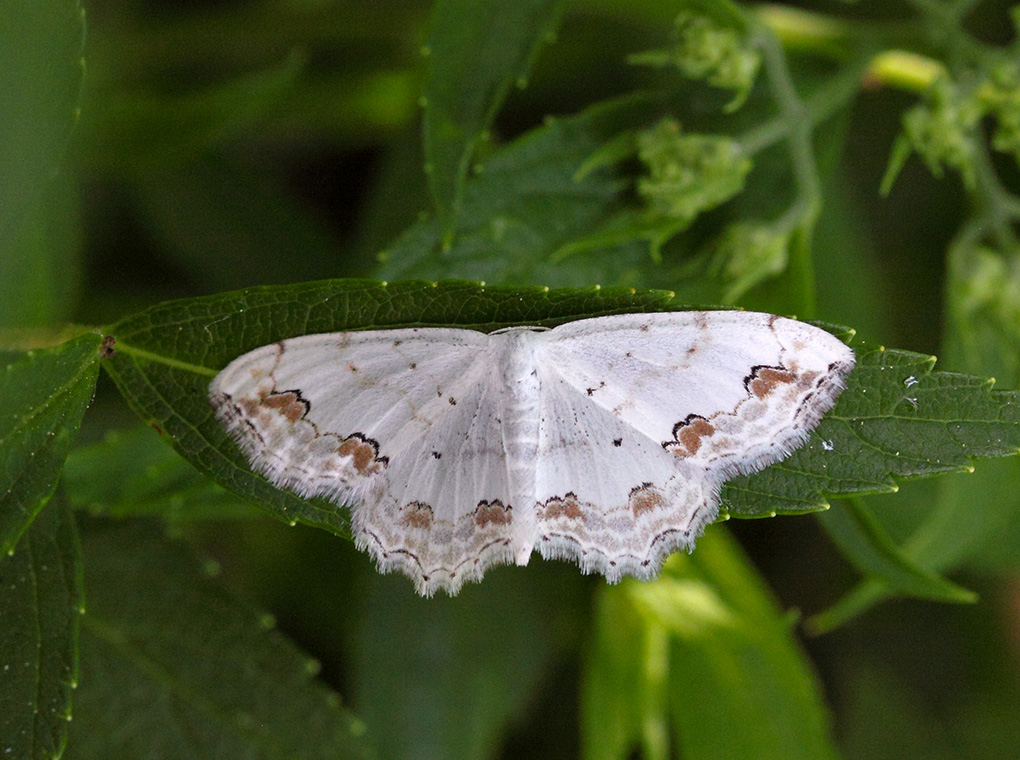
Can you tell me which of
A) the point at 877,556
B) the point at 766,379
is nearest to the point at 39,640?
the point at 766,379

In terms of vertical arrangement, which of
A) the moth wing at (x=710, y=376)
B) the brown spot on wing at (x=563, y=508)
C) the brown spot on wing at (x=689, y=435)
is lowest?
the brown spot on wing at (x=563, y=508)

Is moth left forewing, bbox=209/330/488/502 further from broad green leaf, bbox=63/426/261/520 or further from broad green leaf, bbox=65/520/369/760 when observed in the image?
broad green leaf, bbox=65/520/369/760

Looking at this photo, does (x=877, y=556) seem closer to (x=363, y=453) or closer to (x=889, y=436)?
(x=889, y=436)

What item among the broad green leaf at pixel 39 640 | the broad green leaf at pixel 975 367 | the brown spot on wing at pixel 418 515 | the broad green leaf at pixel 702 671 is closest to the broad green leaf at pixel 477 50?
the brown spot on wing at pixel 418 515

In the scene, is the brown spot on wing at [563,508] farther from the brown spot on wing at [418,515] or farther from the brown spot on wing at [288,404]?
the brown spot on wing at [288,404]

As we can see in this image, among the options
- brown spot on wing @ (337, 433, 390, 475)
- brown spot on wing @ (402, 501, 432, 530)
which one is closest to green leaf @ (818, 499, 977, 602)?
brown spot on wing @ (402, 501, 432, 530)

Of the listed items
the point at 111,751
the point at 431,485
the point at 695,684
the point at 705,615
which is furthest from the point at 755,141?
the point at 111,751
